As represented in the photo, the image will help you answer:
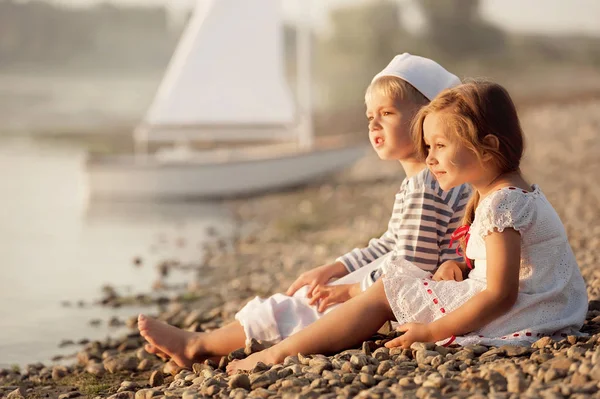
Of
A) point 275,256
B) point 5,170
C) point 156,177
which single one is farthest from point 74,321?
point 5,170

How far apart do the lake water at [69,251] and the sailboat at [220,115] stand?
449 mm

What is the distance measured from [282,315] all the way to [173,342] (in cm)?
59

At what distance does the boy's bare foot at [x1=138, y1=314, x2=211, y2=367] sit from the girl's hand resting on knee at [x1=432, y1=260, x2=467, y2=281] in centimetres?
128

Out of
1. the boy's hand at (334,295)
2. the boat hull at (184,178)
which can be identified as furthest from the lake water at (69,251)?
the boy's hand at (334,295)

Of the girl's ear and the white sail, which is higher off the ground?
the white sail

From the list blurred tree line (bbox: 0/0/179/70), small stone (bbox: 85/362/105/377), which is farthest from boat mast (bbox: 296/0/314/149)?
blurred tree line (bbox: 0/0/179/70)

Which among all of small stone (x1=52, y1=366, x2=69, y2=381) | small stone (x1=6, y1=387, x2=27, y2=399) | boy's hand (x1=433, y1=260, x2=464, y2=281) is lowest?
small stone (x1=6, y1=387, x2=27, y2=399)

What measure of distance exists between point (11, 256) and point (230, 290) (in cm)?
396

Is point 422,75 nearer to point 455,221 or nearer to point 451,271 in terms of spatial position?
point 455,221

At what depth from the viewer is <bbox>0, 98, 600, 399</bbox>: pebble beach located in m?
3.44

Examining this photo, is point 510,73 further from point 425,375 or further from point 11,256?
point 425,375

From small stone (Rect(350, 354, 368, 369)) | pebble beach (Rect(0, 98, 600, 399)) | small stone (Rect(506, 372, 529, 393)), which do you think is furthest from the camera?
small stone (Rect(350, 354, 368, 369))

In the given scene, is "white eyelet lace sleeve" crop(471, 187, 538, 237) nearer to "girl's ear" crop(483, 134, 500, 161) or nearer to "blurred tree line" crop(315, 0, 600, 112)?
"girl's ear" crop(483, 134, 500, 161)

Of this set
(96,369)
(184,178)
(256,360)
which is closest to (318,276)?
(256,360)
